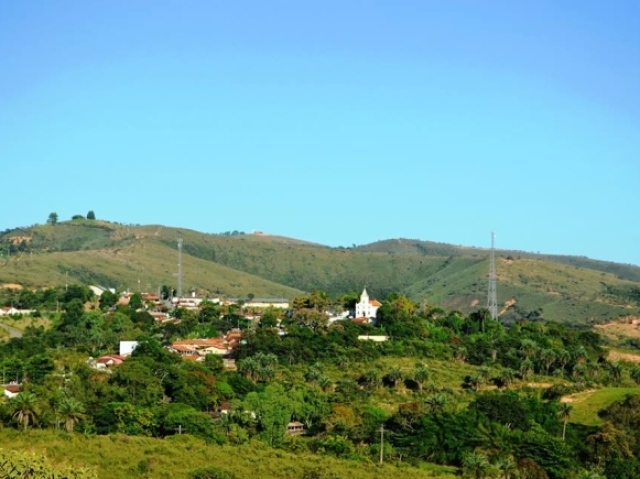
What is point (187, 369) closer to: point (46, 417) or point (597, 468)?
point (46, 417)

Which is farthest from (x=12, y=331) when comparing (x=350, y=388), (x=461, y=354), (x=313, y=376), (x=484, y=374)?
(x=484, y=374)

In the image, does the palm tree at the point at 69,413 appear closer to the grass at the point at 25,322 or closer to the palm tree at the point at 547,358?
the palm tree at the point at 547,358

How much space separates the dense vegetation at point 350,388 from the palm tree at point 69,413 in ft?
0.30

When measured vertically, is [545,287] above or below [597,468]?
above

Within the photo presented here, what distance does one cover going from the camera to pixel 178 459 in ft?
163

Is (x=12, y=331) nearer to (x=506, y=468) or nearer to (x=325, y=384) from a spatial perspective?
(x=325, y=384)

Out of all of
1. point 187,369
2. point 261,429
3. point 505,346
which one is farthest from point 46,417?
point 505,346

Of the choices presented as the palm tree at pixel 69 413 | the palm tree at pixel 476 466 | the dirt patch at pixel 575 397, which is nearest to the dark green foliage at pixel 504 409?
the dirt patch at pixel 575 397

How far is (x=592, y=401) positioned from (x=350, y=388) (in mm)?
16590

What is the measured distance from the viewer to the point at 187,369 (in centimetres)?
7369

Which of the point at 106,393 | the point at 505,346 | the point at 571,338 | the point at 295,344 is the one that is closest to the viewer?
the point at 106,393

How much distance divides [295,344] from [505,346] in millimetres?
18728

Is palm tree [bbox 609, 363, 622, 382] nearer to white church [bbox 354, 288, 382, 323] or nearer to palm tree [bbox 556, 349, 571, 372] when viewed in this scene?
palm tree [bbox 556, 349, 571, 372]

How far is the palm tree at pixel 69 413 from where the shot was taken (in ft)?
190
